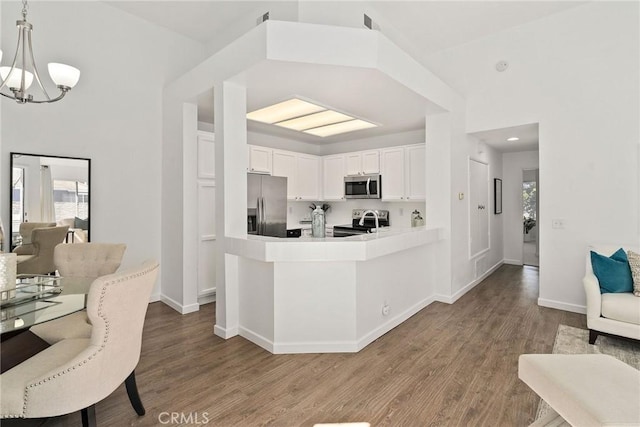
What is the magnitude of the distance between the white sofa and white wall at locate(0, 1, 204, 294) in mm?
4833

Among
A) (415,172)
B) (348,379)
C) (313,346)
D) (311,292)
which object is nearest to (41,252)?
(311,292)

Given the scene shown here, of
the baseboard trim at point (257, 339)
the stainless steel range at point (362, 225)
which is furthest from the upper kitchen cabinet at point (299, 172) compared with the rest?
the baseboard trim at point (257, 339)

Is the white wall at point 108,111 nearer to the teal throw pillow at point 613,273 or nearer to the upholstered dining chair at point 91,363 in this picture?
the upholstered dining chair at point 91,363

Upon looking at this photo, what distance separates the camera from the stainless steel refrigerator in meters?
4.41

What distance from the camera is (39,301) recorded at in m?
1.92

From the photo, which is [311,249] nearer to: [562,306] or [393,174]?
[393,174]

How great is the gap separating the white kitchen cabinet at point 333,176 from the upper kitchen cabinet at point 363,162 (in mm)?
133

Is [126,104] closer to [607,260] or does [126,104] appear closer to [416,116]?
[416,116]

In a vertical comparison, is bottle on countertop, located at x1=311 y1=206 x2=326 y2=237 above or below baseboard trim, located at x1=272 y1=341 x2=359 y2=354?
above

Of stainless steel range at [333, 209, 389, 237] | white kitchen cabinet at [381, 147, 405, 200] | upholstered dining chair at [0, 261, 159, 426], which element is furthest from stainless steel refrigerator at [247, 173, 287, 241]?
upholstered dining chair at [0, 261, 159, 426]

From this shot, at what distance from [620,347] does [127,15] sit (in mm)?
6343

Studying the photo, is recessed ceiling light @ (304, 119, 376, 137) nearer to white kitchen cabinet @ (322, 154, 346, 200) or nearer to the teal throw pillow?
white kitchen cabinet @ (322, 154, 346, 200)

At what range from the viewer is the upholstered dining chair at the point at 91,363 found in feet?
4.56

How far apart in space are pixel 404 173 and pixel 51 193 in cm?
460
